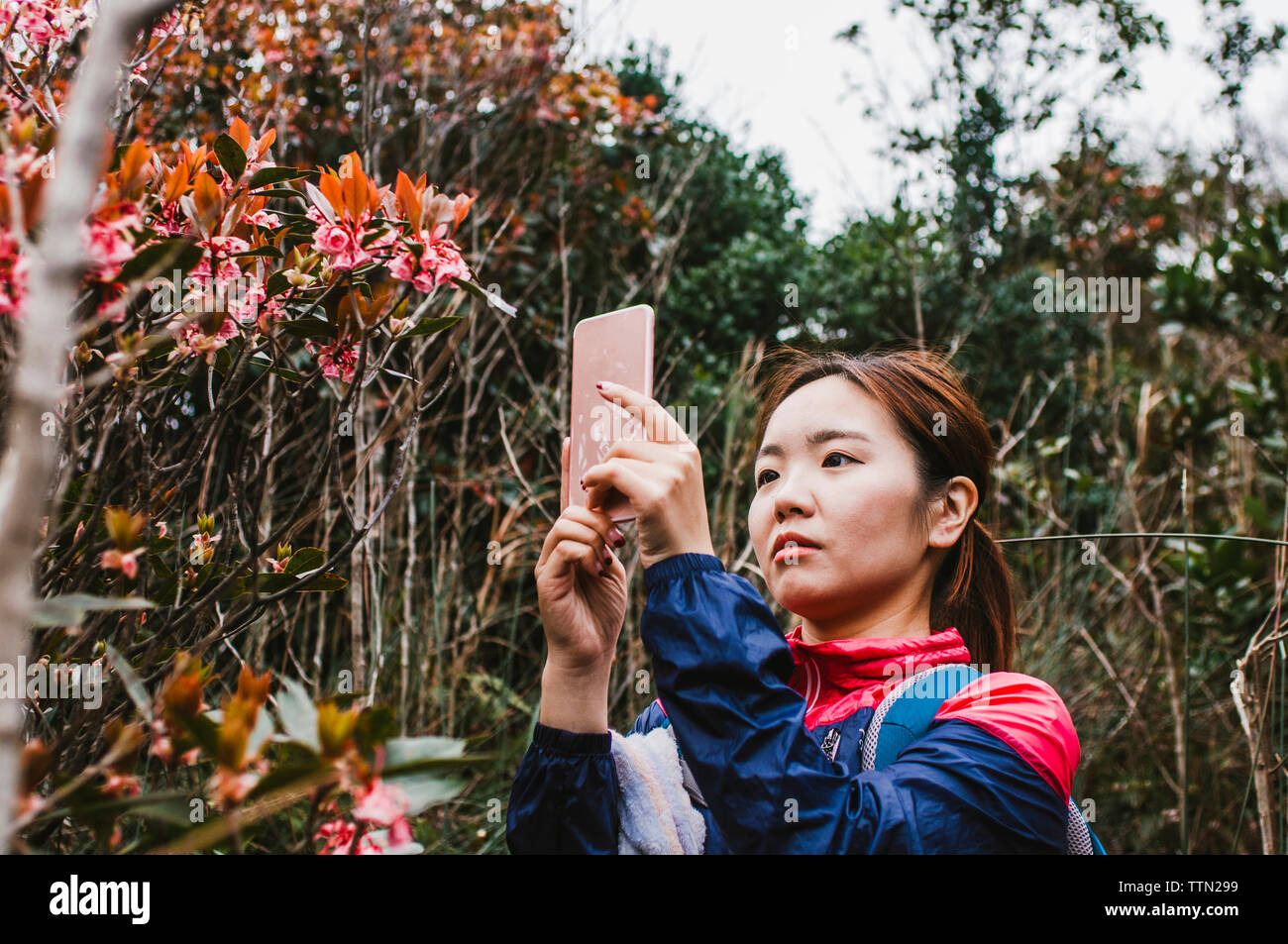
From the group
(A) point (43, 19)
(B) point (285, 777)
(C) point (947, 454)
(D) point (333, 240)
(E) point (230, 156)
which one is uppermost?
(A) point (43, 19)

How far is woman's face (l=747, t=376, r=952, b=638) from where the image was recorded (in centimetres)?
114

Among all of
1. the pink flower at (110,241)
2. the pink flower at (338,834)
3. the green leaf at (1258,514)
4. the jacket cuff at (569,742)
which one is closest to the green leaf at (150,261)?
the pink flower at (110,241)

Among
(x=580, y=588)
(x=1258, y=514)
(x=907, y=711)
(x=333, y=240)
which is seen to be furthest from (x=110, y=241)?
(x=1258, y=514)

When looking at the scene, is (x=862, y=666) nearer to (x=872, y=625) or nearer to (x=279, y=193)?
(x=872, y=625)

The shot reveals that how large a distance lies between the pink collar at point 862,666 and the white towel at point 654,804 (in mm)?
184

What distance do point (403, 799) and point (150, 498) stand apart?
665 millimetres

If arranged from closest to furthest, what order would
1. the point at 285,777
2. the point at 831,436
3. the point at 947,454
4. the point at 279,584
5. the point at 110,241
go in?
the point at 285,777 < the point at 110,241 < the point at 279,584 < the point at 831,436 < the point at 947,454

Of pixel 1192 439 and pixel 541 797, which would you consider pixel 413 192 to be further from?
pixel 1192 439

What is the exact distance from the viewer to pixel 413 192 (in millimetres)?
930

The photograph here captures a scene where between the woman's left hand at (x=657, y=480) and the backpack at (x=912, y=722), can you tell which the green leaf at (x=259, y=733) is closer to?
the woman's left hand at (x=657, y=480)

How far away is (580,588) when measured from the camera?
112cm

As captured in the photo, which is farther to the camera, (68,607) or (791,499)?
(791,499)

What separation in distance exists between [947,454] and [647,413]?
0.57 metres

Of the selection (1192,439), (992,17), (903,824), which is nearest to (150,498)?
(903,824)
